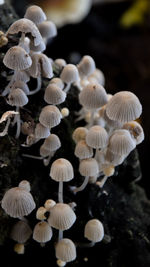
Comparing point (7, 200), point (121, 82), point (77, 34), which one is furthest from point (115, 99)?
point (77, 34)

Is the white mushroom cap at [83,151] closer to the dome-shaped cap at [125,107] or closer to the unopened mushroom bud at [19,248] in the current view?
the dome-shaped cap at [125,107]

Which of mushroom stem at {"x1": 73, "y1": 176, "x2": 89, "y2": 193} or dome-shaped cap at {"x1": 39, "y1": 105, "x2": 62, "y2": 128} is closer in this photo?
dome-shaped cap at {"x1": 39, "y1": 105, "x2": 62, "y2": 128}

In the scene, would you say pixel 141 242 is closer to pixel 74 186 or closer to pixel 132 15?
pixel 74 186

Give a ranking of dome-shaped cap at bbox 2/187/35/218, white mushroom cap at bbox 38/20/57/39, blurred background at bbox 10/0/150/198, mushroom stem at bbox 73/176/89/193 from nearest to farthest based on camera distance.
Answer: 1. dome-shaped cap at bbox 2/187/35/218
2. mushroom stem at bbox 73/176/89/193
3. white mushroom cap at bbox 38/20/57/39
4. blurred background at bbox 10/0/150/198

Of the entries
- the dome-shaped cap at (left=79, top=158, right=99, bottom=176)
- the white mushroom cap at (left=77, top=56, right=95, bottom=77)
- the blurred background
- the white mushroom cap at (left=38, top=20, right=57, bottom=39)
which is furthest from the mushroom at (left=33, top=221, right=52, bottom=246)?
the blurred background

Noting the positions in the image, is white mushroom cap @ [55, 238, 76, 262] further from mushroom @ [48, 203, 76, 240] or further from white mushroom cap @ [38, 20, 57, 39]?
white mushroom cap @ [38, 20, 57, 39]

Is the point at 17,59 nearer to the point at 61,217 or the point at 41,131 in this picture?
the point at 41,131

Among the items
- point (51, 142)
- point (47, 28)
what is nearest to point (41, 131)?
point (51, 142)
